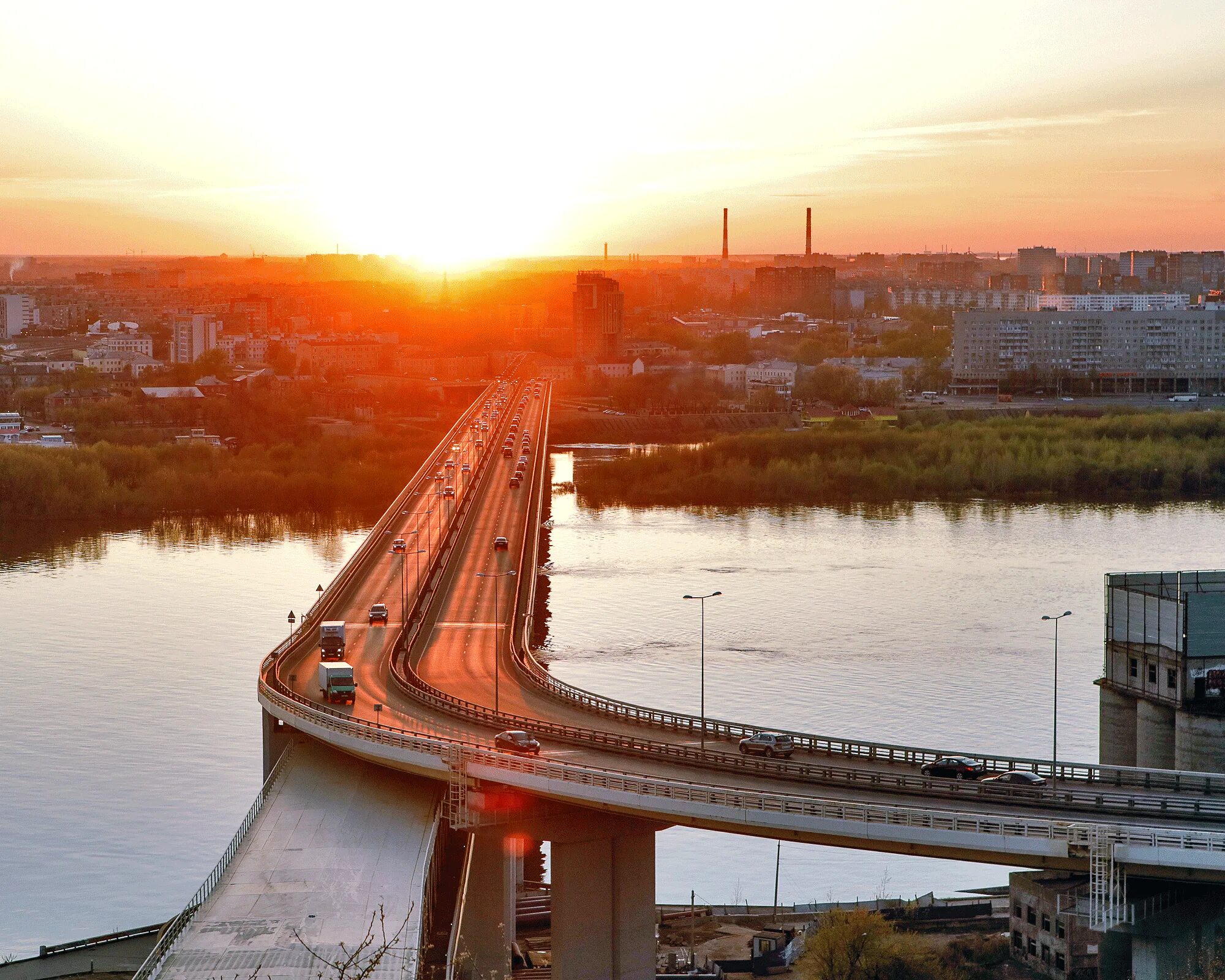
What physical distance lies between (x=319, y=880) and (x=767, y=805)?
9.90 feet

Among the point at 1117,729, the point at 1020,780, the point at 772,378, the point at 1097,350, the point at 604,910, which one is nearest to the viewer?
the point at 1020,780

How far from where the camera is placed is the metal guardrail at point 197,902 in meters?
10.4

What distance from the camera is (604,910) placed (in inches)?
462

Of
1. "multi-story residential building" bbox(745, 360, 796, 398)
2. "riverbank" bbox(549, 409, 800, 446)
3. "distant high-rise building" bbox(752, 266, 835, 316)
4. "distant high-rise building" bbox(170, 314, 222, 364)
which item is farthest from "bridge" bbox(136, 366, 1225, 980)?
"distant high-rise building" bbox(752, 266, 835, 316)

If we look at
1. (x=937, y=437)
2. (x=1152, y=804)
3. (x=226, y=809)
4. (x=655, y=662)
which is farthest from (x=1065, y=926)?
(x=937, y=437)

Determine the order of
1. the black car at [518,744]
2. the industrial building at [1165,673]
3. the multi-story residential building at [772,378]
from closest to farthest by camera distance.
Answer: the black car at [518,744] → the industrial building at [1165,673] → the multi-story residential building at [772,378]

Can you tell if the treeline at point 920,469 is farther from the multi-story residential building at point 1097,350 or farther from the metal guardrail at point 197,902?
the metal guardrail at point 197,902

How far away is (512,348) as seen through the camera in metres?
101

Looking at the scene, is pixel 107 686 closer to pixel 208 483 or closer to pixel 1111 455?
pixel 208 483

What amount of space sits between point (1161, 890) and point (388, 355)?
77.3 metres

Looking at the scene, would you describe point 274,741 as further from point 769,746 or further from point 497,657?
point 769,746

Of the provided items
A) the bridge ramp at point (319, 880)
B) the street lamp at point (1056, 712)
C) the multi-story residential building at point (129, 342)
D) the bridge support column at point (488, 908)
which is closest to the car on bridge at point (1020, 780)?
the street lamp at point (1056, 712)

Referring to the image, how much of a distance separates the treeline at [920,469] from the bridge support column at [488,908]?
1178 inches

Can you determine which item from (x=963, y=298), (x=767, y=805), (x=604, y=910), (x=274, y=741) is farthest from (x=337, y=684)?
(x=963, y=298)
